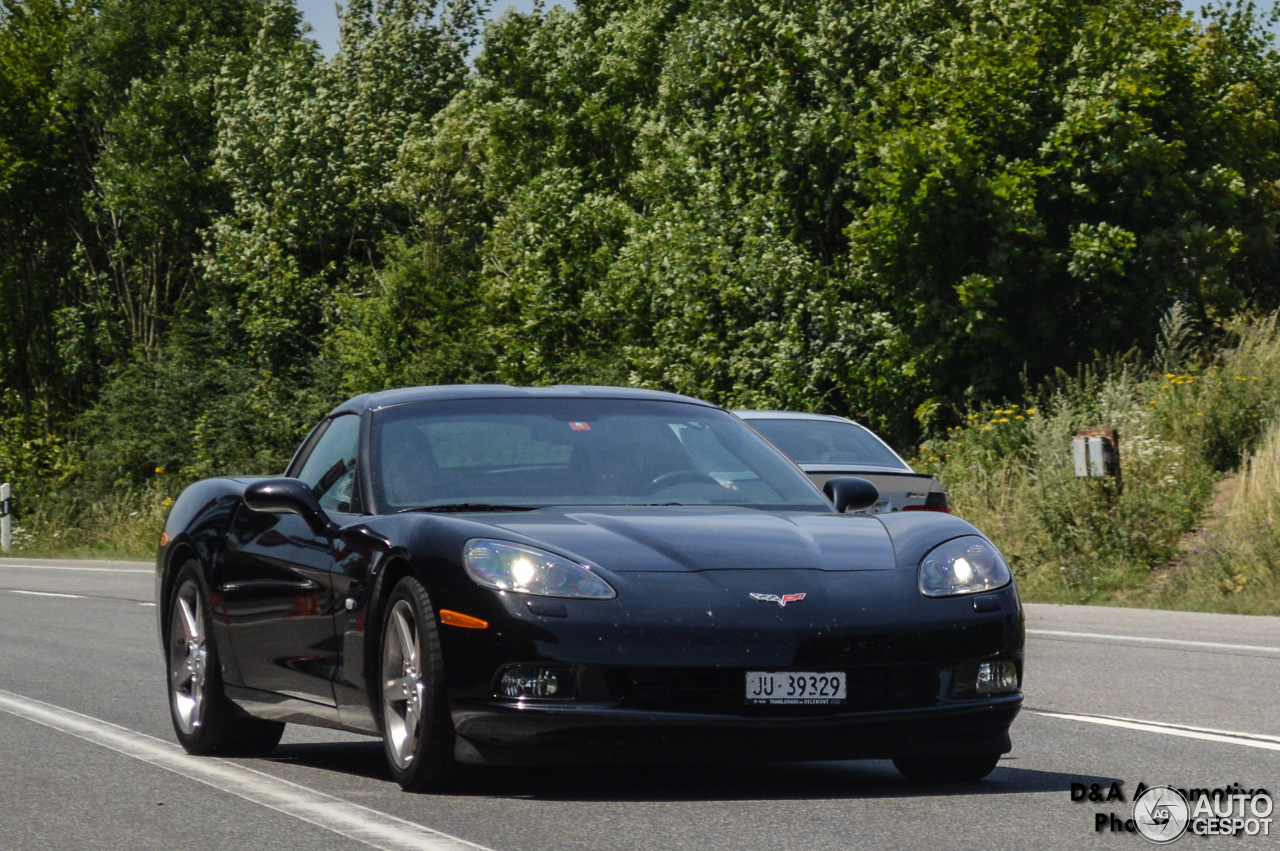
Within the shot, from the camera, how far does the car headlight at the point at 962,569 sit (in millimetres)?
6133

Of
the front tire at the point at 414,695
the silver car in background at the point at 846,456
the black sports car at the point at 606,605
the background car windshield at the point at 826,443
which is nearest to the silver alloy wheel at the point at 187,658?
the black sports car at the point at 606,605

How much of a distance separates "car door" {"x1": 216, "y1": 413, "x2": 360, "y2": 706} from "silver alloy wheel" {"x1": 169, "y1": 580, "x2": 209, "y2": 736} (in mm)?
352

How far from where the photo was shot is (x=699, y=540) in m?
6.18

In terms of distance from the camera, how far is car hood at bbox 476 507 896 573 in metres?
6.04

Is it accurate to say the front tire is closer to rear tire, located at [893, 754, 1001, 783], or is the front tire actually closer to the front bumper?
the front bumper

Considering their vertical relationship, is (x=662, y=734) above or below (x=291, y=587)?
below

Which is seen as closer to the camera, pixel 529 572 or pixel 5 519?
pixel 529 572

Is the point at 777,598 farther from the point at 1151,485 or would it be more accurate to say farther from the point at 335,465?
the point at 1151,485

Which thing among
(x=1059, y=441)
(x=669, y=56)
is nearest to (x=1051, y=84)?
(x=1059, y=441)

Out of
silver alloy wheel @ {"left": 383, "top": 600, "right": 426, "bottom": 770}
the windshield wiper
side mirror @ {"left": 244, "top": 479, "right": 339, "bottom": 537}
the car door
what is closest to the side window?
the car door

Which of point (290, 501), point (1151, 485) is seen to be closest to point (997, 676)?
point (290, 501)

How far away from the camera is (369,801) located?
6172 millimetres

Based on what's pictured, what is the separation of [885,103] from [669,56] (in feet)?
52.9

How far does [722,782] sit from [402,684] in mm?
1163
